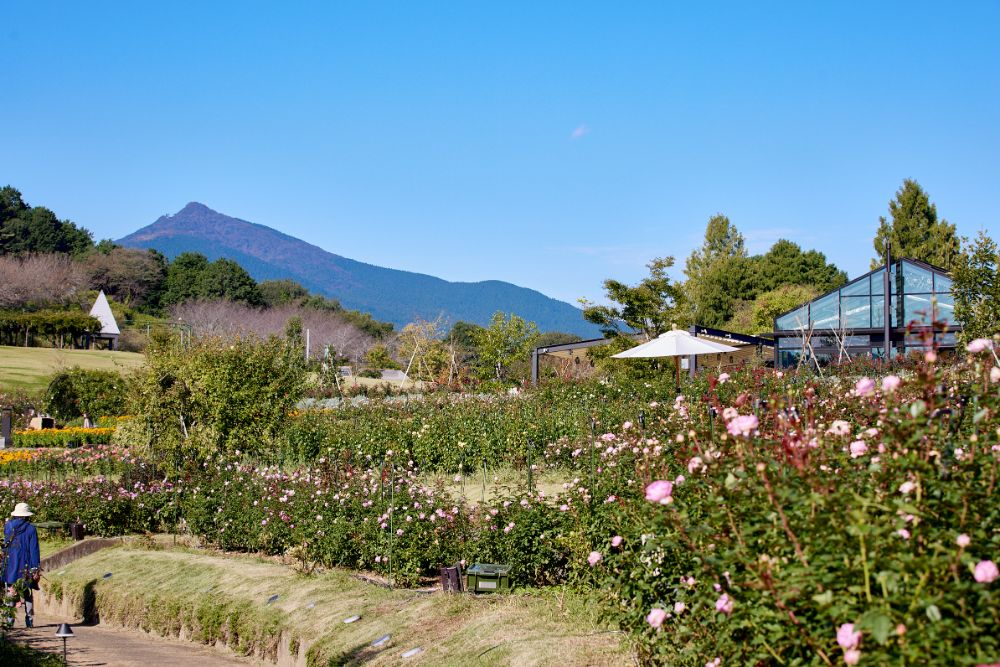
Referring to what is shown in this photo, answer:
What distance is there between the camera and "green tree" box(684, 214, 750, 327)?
161 feet

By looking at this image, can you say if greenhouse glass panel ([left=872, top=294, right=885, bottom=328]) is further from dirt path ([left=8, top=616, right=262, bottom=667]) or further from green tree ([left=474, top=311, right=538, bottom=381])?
dirt path ([left=8, top=616, right=262, bottom=667])

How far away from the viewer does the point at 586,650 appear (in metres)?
4.76

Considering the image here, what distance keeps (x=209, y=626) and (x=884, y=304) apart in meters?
19.3

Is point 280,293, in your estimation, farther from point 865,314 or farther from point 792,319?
point 865,314

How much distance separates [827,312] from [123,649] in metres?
20.1

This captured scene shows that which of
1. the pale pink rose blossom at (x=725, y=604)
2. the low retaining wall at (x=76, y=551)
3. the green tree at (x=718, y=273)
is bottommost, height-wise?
the low retaining wall at (x=76, y=551)

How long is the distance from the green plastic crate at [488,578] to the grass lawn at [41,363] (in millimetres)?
22864

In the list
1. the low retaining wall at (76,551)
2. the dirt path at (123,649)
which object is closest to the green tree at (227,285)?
the low retaining wall at (76,551)

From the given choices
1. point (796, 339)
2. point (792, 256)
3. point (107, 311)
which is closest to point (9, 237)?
point (107, 311)

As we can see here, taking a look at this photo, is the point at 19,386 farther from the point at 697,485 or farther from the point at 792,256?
the point at 792,256

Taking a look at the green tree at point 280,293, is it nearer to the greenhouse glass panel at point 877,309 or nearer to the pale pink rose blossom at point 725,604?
the greenhouse glass panel at point 877,309

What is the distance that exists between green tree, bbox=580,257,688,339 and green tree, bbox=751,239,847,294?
27290 millimetres

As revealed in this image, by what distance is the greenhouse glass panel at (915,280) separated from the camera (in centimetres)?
2242

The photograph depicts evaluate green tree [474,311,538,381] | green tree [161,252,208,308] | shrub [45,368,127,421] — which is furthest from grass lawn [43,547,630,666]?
green tree [161,252,208,308]
